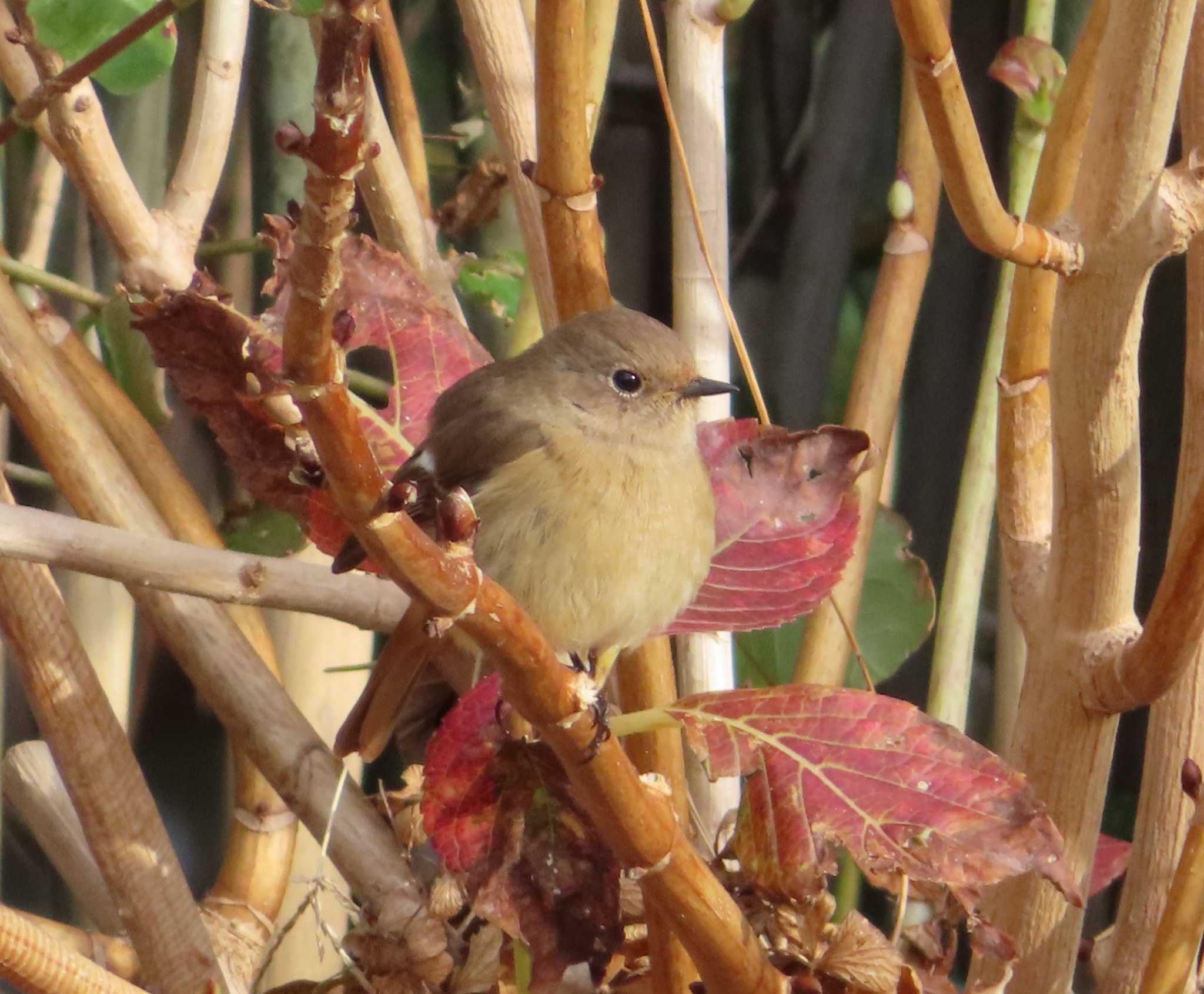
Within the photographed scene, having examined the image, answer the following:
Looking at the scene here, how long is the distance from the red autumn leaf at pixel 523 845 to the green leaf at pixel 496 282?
0.67 metres

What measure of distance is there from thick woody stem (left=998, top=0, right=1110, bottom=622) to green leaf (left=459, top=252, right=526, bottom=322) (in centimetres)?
56

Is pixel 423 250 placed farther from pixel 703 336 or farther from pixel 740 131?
pixel 740 131

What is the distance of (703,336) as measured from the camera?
1.09 metres

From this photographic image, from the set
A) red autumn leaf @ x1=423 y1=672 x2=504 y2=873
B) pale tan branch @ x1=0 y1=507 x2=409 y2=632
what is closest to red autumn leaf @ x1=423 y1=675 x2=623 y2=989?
red autumn leaf @ x1=423 y1=672 x2=504 y2=873

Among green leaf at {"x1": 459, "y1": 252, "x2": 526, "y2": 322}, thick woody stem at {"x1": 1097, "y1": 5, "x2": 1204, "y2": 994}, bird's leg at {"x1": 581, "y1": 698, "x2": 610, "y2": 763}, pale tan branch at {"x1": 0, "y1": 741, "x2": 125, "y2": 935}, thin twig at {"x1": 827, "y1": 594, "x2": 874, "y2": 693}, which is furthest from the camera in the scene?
green leaf at {"x1": 459, "y1": 252, "x2": 526, "y2": 322}

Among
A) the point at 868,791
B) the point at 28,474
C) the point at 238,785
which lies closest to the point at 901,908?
the point at 868,791

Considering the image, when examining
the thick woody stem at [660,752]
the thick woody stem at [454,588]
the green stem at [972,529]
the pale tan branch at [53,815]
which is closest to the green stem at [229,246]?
the pale tan branch at [53,815]

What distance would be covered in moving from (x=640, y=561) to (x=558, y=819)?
274 millimetres

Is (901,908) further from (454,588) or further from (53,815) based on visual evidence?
(53,815)

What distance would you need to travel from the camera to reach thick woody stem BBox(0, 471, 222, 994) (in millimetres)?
879

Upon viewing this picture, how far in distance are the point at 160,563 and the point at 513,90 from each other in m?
0.48

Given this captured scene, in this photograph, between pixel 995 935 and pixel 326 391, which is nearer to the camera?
pixel 326 391

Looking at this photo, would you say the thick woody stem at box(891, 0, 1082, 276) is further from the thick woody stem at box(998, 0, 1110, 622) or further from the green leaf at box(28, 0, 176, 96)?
the green leaf at box(28, 0, 176, 96)

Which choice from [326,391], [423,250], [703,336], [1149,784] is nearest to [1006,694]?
[1149,784]
